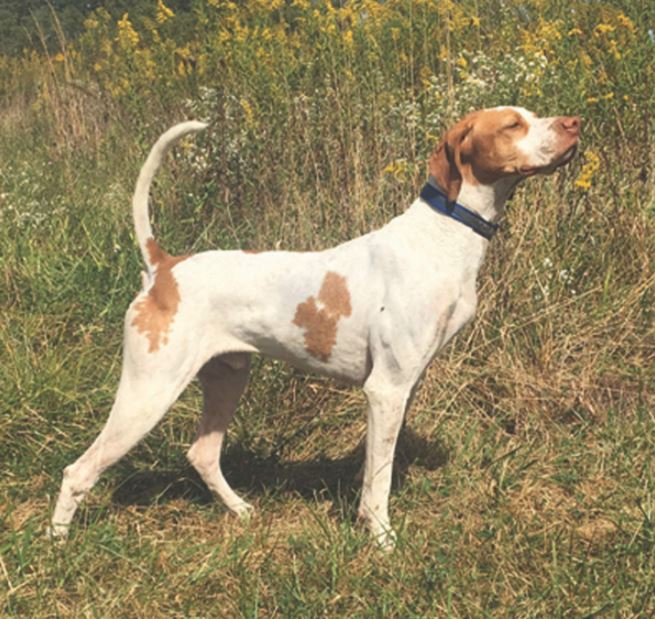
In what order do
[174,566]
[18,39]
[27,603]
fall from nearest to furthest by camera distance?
[27,603]
[174,566]
[18,39]

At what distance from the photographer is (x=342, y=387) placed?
13.7ft

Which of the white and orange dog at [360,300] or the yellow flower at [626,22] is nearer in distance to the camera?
the white and orange dog at [360,300]

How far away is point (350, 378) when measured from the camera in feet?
11.0

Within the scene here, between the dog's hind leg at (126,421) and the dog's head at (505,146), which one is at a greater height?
the dog's head at (505,146)

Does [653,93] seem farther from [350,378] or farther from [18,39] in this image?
[18,39]

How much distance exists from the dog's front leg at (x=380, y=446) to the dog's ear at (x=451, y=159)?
71cm

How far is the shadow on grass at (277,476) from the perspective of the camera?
3.73 m

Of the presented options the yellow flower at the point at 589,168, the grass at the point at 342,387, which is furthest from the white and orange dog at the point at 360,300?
the yellow flower at the point at 589,168

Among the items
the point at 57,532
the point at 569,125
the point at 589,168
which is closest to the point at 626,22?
the point at 589,168

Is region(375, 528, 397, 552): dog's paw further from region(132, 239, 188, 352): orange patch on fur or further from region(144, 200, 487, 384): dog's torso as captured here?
region(132, 239, 188, 352): orange patch on fur

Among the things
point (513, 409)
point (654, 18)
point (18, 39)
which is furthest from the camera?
point (18, 39)

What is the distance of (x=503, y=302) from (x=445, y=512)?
1.32 m

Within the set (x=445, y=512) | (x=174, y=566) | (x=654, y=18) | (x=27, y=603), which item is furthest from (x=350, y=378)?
(x=654, y=18)

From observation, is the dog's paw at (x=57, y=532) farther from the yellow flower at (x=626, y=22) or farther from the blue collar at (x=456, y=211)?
the yellow flower at (x=626, y=22)
